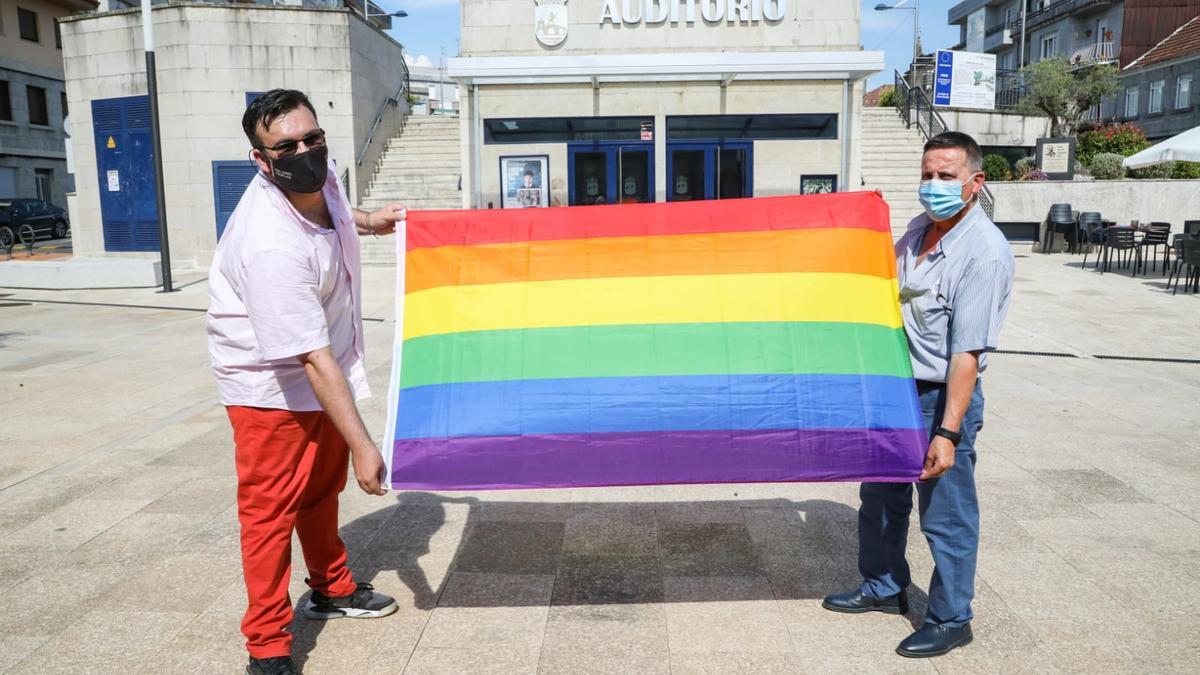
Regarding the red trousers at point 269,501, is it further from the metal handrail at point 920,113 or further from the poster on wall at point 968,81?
the poster on wall at point 968,81

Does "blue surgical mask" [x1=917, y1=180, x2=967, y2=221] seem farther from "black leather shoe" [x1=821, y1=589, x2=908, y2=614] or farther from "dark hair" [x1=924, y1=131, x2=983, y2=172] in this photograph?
"black leather shoe" [x1=821, y1=589, x2=908, y2=614]

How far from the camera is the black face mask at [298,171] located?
2943 millimetres

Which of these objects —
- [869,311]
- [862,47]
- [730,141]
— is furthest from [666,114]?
[869,311]

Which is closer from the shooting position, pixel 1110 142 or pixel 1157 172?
pixel 1157 172

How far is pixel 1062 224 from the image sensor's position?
19797 mm

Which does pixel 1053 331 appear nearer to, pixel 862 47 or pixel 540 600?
pixel 540 600

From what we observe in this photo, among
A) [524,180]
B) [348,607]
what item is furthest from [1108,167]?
[348,607]

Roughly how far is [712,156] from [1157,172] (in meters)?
16.1

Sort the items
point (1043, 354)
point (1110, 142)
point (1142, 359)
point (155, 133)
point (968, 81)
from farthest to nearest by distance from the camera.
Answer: point (968, 81) → point (1110, 142) → point (155, 133) → point (1043, 354) → point (1142, 359)

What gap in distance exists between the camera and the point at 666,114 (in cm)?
1883

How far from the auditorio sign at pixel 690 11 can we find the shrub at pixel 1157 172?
1420 centimetres

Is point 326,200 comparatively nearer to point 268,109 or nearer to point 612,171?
point 268,109

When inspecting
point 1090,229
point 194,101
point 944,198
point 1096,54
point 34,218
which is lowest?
point 1090,229

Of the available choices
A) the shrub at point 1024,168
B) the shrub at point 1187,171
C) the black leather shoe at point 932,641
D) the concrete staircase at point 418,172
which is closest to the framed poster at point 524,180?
the concrete staircase at point 418,172
